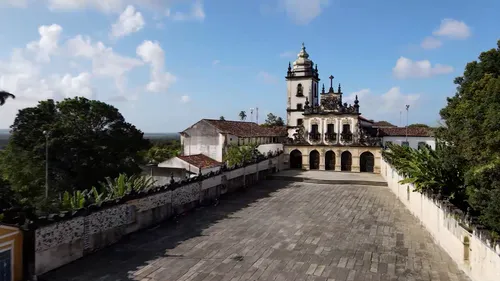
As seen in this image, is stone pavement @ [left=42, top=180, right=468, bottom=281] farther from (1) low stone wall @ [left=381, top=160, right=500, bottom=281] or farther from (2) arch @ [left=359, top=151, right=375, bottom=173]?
(2) arch @ [left=359, top=151, right=375, bottom=173]

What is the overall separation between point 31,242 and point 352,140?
87.5 ft

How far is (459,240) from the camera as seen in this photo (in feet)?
32.5

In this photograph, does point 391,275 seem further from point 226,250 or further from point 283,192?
point 283,192

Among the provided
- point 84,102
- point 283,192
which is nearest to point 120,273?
point 283,192

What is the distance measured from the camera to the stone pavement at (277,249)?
30.4ft

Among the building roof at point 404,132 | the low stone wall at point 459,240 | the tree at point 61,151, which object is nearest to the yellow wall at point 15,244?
the low stone wall at point 459,240

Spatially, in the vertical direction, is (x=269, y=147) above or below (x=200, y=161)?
above

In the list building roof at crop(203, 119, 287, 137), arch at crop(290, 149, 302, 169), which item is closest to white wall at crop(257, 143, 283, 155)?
building roof at crop(203, 119, 287, 137)

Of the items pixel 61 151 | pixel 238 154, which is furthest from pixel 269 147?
pixel 61 151

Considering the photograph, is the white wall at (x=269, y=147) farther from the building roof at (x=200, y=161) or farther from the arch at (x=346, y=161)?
the building roof at (x=200, y=161)

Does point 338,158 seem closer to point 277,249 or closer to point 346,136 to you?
point 346,136

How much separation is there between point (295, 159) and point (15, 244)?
26.1 meters

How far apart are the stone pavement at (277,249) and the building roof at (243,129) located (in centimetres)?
1593

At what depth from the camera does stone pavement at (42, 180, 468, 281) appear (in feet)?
30.4
